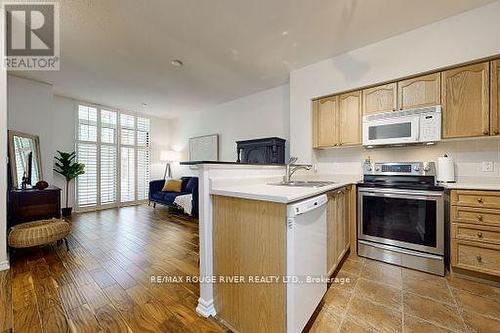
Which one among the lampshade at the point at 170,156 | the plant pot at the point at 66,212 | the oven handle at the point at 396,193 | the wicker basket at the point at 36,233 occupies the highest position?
the lampshade at the point at 170,156

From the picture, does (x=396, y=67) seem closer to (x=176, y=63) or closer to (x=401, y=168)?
(x=401, y=168)

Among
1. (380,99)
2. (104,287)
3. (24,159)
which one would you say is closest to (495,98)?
(380,99)

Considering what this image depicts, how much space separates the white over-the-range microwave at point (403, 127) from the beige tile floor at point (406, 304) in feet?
4.61

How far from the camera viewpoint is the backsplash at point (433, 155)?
7.39ft

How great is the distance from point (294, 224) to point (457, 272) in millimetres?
2096

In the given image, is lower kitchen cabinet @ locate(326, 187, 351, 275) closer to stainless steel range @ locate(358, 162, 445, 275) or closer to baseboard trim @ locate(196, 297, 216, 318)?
stainless steel range @ locate(358, 162, 445, 275)

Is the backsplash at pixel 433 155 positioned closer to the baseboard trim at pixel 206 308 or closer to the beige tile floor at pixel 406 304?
the beige tile floor at pixel 406 304

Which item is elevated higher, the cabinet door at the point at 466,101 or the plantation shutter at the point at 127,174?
the cabinet door at the point at 466,101

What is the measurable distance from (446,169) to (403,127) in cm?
62

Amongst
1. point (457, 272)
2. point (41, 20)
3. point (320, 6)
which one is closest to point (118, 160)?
point (41, 20)

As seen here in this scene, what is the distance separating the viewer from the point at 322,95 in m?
3.04

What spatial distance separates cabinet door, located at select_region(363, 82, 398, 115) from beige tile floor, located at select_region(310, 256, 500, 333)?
183cm

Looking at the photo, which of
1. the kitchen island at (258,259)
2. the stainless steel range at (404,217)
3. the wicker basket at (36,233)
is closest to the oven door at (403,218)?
the stainless steel range at (404,217)

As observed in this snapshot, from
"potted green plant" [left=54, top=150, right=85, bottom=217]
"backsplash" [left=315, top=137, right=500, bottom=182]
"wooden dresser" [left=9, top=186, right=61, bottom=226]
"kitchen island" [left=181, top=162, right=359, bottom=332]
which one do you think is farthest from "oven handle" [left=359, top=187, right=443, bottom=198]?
"potted green plant" [left=54, top=150, right=85, bottom=217]
